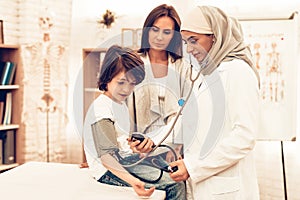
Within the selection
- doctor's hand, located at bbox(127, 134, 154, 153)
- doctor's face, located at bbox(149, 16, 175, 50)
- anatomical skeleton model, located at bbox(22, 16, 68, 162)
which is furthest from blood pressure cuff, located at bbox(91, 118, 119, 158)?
anatomical skeleton model, located at bbox(22, 16, 68, 162)

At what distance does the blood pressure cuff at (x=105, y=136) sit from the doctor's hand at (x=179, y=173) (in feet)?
0.81

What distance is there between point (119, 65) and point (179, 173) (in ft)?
1.62

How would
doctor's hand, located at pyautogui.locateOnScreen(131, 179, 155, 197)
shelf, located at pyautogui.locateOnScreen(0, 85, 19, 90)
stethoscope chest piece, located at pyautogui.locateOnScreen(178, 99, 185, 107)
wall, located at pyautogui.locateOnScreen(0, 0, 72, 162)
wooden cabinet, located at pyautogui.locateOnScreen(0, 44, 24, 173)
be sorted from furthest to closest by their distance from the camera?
wall, located at pyautogui.locateOnScreen(0, 0, 72, 162) < wooden cabinet, located at pyautogui.locateOnScreen(0, 44, 24, 173) < shelf, located at pyautogui.locateOnScreen(0, 85, 19, 90) < stethoscope chest piece, located at pyautogui.locateOnScreen(178, 99, 185, 107) < doctor's hand, located at pyautogui.locateOnScreen(131, 179, 155, 197)

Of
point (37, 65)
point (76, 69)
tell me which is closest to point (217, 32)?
point (37, 65)

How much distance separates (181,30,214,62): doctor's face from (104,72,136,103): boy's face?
0.89ft

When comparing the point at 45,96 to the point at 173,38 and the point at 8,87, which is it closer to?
the point at 8,87

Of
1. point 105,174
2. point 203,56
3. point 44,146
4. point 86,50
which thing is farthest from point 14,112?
point 203,56

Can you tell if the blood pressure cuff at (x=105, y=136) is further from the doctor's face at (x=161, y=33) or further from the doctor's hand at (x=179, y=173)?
the doctor's face at (x=161, y=33)

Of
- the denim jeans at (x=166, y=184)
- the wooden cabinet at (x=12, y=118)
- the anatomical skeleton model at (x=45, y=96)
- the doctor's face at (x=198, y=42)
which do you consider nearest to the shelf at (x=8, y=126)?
the wooden cabinet at (x=12, y=118)

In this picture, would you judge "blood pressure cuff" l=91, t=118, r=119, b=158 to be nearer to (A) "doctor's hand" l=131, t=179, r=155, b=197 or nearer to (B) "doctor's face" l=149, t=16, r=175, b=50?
(A) "doctor's hand" l=131, t=179, r=155, b=197

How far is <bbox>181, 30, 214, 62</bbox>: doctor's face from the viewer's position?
1.64m

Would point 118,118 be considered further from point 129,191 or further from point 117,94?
point 129,191

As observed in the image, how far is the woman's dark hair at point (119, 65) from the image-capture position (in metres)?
1.58

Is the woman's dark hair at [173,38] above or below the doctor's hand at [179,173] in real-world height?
above
